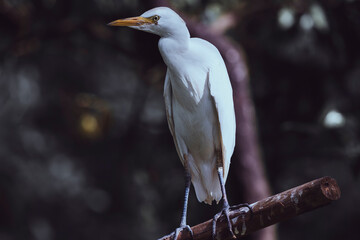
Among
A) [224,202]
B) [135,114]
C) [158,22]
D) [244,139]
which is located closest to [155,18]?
[158,22]

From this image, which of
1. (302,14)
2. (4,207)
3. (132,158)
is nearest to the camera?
(302,14)

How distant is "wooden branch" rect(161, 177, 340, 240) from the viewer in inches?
59.7

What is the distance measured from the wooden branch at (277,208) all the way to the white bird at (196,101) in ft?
0.11

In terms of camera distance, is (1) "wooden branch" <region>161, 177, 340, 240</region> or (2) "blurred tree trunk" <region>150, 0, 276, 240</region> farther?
(2) "blurred tree trunk" <region>150, 0, 276, 240</region>

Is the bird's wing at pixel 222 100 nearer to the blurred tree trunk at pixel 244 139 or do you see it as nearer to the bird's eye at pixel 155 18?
the bird's eye at pixel 155 18

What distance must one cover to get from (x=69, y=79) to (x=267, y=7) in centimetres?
A: 225

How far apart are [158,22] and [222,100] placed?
1.19ft

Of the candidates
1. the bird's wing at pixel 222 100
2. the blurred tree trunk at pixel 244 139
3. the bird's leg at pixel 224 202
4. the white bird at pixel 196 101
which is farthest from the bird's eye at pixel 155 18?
the blurred tree trunk at pixel 244 139

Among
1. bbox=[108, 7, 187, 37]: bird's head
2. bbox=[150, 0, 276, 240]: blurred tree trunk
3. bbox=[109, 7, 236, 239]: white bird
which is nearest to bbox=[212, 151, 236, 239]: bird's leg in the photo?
bbox=[109, 7, 236, 239]: white bird

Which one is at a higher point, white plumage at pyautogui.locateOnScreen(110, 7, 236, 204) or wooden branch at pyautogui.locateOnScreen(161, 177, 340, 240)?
white plumage at pyautogui.locateOnScreen(110, 7, 236, 204)

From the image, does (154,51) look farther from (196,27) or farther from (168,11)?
(168,11)

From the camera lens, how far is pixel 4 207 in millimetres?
5242

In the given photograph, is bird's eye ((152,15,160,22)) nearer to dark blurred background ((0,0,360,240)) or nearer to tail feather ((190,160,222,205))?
tail feather ((190,160,222,205))

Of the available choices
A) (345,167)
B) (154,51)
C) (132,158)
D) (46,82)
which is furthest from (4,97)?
(345,167)
